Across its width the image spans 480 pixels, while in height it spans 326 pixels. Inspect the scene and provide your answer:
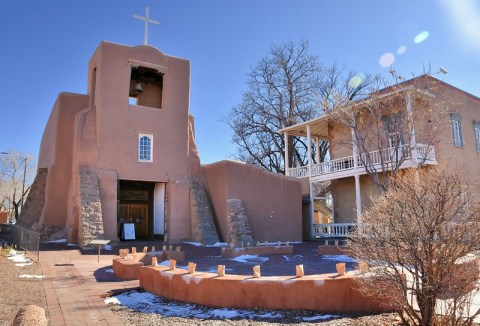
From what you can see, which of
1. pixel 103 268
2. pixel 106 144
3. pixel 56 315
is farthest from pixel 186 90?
pixel 56 315

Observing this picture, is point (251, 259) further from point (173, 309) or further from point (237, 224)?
point (173, 309)

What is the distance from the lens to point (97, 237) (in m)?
16.4

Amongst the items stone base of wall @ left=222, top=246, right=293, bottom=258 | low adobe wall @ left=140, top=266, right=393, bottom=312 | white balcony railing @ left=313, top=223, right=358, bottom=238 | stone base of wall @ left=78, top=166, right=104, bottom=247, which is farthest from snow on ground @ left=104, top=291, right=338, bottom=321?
white balcony railing @ left=313, top=223, right=358, bottom=238

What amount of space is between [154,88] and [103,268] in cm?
1358

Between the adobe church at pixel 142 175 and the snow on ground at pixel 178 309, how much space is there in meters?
10.0

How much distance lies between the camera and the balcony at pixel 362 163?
16.1 m

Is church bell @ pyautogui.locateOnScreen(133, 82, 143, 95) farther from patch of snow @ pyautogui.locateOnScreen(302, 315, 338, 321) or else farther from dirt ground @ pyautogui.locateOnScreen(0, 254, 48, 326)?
patch of snow @ pyautogui.locateOnScreen(302, 315, 338, 321)

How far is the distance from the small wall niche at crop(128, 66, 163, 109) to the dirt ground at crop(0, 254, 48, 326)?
12641 millimetres

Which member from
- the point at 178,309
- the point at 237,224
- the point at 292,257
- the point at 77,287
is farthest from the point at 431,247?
the point at 237,224

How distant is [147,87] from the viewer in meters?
22.6

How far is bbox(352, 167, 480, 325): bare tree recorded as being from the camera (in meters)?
4.61

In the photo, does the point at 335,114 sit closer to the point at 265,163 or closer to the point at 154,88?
the point at 154,88

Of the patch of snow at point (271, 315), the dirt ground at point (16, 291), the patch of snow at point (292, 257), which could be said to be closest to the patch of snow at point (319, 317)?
the patch of snow at point (271, 315)

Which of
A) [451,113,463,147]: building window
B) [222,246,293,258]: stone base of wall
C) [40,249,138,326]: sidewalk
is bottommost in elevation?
[40,249,138,326]: sidewalk
